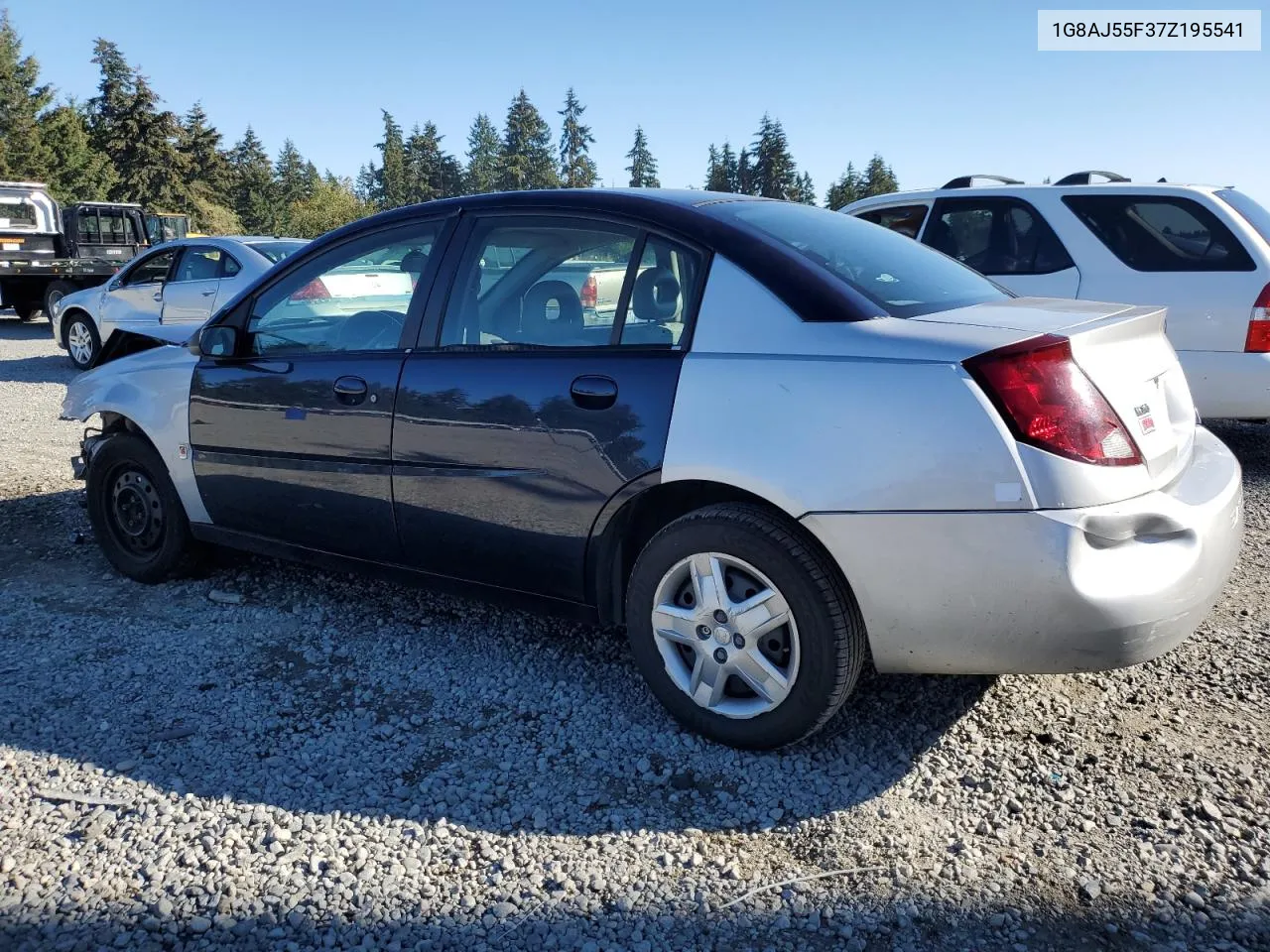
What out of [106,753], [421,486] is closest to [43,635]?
[106,753]

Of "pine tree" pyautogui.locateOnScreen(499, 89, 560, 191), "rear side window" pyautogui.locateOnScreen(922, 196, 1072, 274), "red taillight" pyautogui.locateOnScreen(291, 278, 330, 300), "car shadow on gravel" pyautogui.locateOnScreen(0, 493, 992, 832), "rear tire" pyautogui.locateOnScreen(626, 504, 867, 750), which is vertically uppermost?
"pine tree" pyautogui.locateOnScreen(499, 89, 560, 191)

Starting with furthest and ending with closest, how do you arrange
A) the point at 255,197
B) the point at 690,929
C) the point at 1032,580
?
the point at 255,197, the point at 1032,580, the point at 690,929

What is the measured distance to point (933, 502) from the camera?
96.7 inches

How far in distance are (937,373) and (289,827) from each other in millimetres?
2055

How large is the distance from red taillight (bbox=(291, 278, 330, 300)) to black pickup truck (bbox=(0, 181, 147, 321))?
16.7m

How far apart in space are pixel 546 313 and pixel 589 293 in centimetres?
18

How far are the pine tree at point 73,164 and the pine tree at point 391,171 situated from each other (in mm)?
34871

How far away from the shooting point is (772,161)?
93.7 m

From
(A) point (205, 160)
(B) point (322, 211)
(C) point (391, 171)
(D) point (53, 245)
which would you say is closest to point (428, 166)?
(C) point (391, 171)

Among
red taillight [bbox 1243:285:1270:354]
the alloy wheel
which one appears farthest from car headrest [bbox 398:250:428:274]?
the alloy wheel

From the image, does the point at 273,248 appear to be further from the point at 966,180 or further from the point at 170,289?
the point at 966,180

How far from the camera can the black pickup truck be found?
1773 cm

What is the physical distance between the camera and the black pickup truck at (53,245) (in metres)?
17.7

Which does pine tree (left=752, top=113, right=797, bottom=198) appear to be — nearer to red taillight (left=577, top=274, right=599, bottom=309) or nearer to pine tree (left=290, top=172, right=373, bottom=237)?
pine tree (left=290, top=172, right=373, bottom=237)
